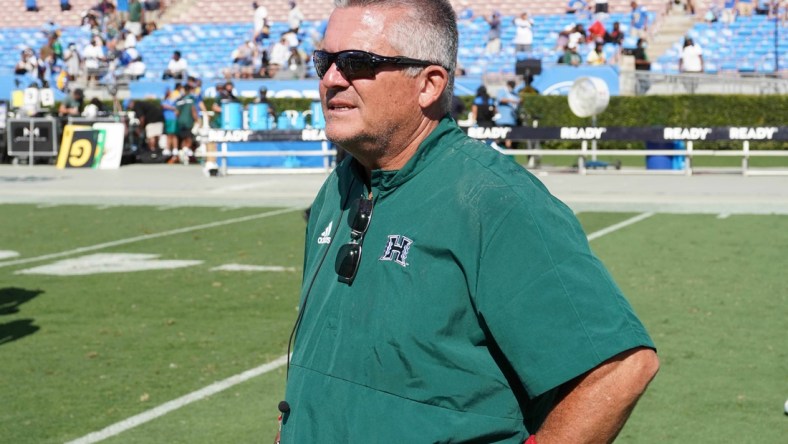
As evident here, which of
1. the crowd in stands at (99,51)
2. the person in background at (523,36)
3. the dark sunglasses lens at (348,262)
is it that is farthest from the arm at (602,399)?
the crowd in stands at (99,51)

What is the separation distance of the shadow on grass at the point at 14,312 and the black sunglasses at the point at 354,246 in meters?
6.89

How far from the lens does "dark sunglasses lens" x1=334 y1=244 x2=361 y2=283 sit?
273cm

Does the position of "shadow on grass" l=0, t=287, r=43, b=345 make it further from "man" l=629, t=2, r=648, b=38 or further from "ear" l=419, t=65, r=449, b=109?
"man" l=629, t=2, r=648, b=38

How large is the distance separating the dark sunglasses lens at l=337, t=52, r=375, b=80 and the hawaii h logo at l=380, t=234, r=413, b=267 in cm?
39

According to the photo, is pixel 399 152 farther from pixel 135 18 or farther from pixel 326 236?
pixel 135 18

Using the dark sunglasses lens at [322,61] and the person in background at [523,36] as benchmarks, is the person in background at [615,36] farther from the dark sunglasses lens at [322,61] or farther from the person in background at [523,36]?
the dark sunglasses lens at [322,61]

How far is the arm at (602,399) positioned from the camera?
2510 mm

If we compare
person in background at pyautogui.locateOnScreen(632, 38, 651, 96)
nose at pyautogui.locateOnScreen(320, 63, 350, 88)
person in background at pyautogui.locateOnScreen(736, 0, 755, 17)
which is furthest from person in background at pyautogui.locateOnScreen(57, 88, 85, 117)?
nose at pyautogui.locateOnScreen(320, 63, 350, 88)

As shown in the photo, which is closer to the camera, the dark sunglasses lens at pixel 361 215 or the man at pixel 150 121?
the dark sunglasses lens at pixel 361 215

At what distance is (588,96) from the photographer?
2447cm

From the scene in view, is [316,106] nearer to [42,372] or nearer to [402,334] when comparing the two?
[42,372]

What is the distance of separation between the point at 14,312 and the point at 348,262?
8.08 meters

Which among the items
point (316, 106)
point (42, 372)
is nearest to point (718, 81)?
point (316, 106)

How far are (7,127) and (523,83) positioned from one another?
1205cm
